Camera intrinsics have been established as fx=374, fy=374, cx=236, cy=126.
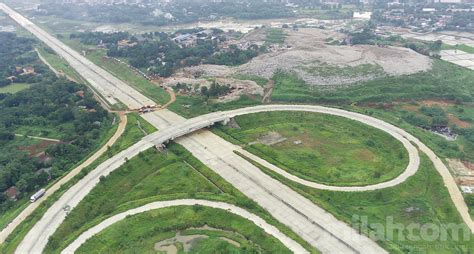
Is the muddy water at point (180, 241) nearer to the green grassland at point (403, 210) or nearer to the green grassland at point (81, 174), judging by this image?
the green grassland at point (403, 210)

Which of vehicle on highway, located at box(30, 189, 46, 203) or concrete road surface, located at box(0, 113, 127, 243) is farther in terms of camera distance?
vehicle on highway, located at box(30, 189, 46, 203)

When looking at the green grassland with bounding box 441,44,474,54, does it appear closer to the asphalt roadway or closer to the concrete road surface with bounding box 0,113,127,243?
the asphalt roadway

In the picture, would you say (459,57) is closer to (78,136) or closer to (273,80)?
(273,80)

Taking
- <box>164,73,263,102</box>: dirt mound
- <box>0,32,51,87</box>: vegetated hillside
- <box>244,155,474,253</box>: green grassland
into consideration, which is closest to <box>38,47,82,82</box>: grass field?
<box>0,32,51,87</box>: vegetated hillside

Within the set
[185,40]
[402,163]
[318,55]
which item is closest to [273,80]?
[318,55]

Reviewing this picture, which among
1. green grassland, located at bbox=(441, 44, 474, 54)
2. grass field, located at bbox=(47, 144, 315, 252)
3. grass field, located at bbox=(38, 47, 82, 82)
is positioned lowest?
green grassland, located at bbox=(441, 44, 474, 54)

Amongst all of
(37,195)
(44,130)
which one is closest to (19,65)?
(44,130)
